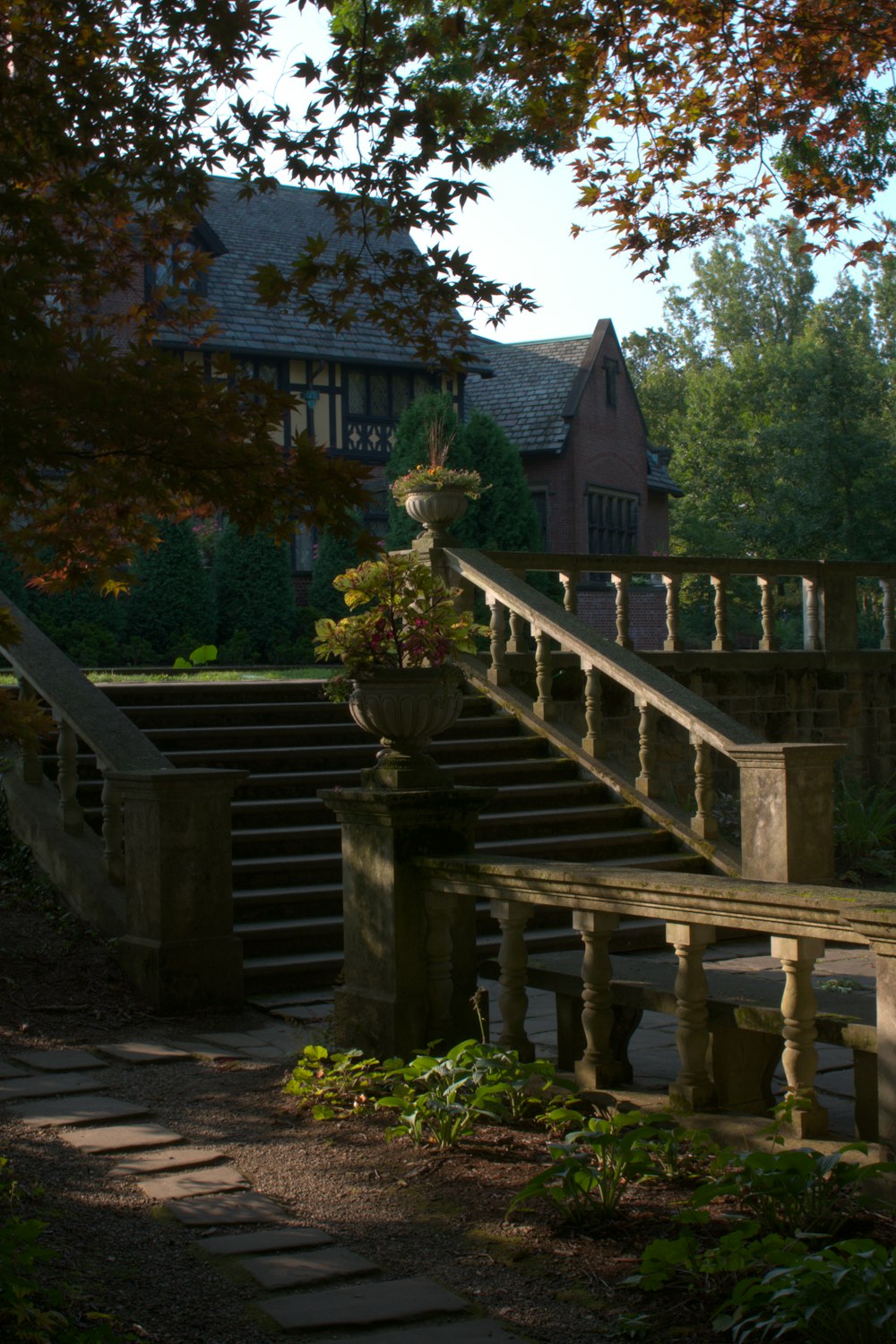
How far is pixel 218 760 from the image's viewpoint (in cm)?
1005

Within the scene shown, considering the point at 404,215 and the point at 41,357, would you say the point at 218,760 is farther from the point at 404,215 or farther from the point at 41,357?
the point at 41,357

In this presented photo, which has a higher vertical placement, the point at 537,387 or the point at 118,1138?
the point at 537,387

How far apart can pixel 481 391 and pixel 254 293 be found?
1053 cm

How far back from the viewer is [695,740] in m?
9.86

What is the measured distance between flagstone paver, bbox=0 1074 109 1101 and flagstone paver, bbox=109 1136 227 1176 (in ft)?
3.27

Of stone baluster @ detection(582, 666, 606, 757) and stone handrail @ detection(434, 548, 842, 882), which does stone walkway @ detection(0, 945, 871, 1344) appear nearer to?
stone handrail @ detection(434, 548, 842, 882)

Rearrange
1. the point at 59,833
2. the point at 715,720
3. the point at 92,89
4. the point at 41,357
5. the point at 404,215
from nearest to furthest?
the point at 41,357
the point at 92,89
the point at 404,215
the point at 59,833
the point at 715,720

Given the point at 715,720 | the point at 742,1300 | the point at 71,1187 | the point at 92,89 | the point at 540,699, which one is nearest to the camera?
the point at 742,1300

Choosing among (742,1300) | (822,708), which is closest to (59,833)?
(742,1300)

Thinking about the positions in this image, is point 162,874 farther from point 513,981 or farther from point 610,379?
point 610,379

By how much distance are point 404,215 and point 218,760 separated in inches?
198

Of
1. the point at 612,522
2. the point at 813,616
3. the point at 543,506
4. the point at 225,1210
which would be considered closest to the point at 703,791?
the point at 813,616

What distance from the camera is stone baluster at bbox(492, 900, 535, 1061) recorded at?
5719mm

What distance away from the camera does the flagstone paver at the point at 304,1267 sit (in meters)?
3.87
